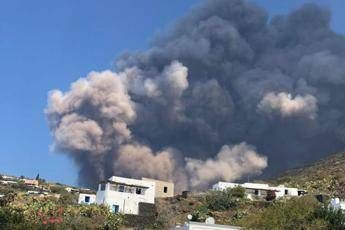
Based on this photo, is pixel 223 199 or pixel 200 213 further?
pixel 223 199

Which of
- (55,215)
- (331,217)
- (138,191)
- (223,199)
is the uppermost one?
(138,191)

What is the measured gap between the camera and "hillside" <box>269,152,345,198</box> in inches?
3314

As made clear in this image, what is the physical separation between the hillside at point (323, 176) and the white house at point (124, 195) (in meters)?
23.4

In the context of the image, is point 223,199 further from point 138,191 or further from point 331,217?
point 331,217

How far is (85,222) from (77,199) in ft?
75.2

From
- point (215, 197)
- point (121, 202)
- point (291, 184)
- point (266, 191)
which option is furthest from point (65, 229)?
point (291, 184)

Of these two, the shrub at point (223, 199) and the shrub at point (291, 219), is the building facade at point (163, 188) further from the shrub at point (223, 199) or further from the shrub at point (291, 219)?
the shrub at point (291, 219)

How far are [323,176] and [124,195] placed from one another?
119 ft

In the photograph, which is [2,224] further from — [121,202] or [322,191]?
[322,191]

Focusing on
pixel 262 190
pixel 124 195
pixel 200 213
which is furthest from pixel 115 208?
pixel 262 190

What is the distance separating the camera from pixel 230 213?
70812 millimetres

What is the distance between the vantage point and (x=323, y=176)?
314ft

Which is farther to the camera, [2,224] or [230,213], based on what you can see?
[230,213]

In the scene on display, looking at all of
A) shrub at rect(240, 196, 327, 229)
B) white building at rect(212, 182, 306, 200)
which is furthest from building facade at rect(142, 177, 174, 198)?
shrub at rect(240, 196, 327, 229)
